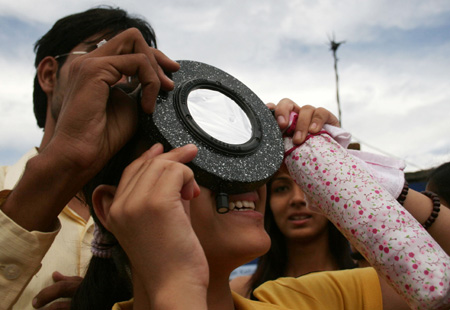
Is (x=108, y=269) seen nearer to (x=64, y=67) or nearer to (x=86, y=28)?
(x=64, y=67)

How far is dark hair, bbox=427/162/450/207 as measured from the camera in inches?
90.1

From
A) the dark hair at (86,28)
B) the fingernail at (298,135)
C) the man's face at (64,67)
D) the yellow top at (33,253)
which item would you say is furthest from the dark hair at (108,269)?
the dark hair at (86,28)

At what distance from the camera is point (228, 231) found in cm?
126

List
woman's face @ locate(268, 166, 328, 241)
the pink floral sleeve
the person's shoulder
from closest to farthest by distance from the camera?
the pink floral sleeve
woman's face @ locate(268, 166, 328, 241)
the person's shoulder

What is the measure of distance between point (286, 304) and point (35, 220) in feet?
3.03

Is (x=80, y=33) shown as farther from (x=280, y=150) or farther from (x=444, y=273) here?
(x=444, y=273)

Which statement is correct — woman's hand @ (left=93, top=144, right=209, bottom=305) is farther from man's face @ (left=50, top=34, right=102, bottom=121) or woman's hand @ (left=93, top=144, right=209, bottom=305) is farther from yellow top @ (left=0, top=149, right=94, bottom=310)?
man's face @ (left=50, top=34, right=102, bottom=121)

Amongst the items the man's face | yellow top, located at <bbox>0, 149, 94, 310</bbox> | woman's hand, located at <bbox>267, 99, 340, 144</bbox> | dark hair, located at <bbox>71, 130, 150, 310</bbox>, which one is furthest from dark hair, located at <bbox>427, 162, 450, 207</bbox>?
the man's face

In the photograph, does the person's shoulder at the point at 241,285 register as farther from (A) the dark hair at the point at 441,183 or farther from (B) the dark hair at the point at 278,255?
(A) the dark hair at the point at 441,183

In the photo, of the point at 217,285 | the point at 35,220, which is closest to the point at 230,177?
the point at 217,285

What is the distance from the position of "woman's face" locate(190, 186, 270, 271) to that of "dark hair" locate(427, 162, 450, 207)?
1412mm

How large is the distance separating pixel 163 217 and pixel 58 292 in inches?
31.8

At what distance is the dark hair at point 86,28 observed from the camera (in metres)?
2.25

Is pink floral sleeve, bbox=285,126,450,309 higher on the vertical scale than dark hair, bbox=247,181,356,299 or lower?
higher
